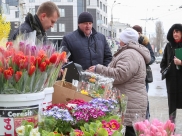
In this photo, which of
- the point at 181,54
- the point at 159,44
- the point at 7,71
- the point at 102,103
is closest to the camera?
the point at 7,71

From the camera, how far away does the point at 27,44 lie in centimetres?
155

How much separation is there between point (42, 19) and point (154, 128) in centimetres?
181

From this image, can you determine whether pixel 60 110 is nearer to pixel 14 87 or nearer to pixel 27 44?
pixel 14 87

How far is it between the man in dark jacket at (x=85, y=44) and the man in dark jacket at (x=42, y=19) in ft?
2.00

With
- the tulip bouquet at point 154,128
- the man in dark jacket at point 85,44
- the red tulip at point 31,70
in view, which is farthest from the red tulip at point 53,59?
the man in dark jacket at point 85,44

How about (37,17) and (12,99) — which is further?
(37,17)

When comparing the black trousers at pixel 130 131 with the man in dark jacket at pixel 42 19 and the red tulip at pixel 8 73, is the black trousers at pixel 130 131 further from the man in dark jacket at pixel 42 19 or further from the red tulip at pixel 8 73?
the red tulip at pixel 8 73

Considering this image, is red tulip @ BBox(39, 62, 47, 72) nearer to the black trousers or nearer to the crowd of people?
the crowd of people

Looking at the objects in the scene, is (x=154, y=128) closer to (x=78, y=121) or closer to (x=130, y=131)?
(x=78, y=121)

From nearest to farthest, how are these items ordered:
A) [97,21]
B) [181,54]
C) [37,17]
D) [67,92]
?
[67,92] → [37,17] → [181,54] → [97,21]

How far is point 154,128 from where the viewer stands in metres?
1.33

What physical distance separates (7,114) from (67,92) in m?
0.56

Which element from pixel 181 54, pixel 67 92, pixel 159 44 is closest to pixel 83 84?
pixel 67 92

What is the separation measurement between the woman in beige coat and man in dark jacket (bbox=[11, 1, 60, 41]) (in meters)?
0.61
